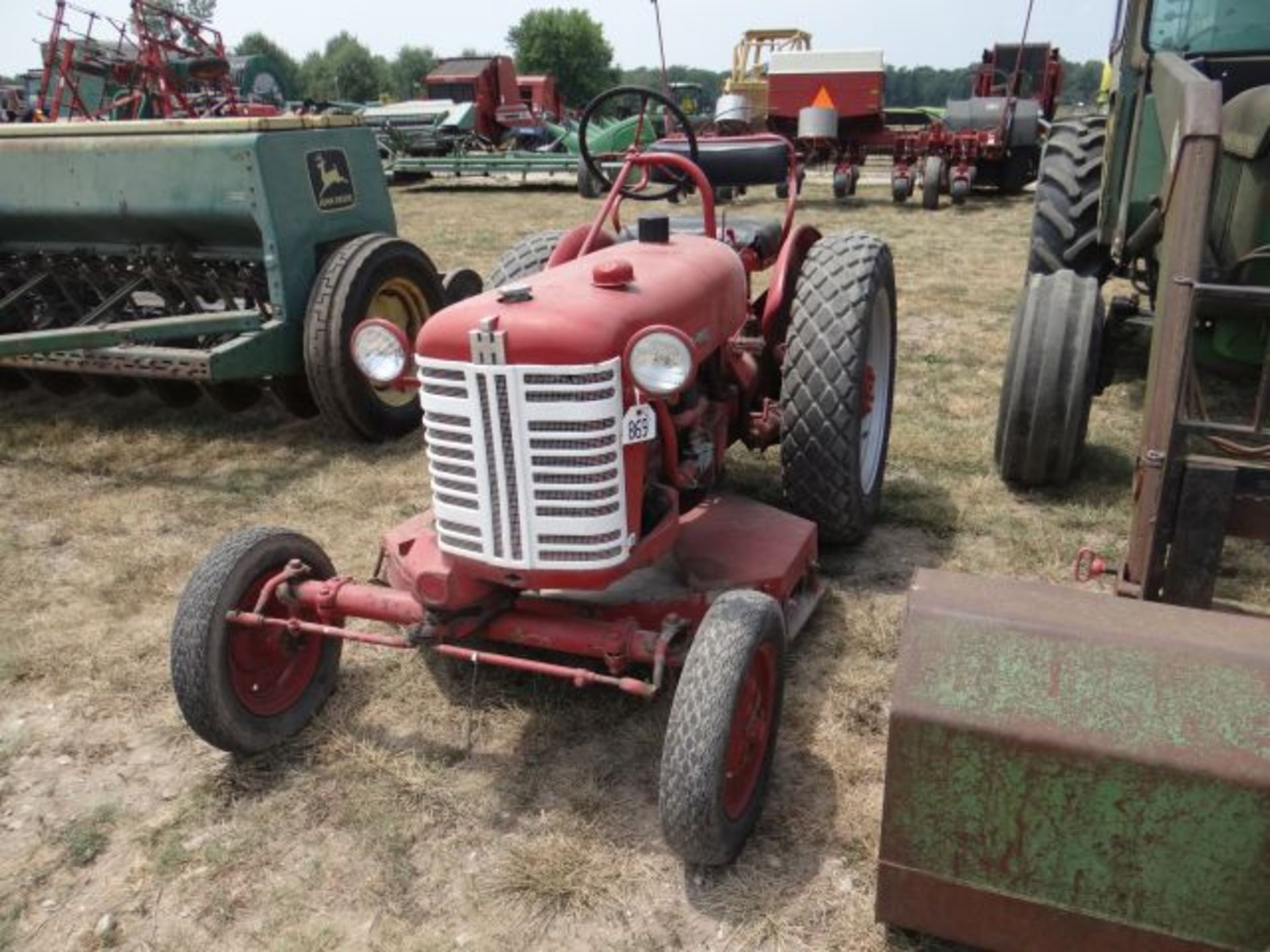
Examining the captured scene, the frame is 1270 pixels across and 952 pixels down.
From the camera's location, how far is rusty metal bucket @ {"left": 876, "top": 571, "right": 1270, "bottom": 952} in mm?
1634

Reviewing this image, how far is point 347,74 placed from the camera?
7438 centimetres

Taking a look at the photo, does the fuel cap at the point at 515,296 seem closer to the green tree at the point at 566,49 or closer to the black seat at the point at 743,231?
the black seat at the point at 743,231

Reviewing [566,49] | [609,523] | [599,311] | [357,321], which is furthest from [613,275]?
[566,49]

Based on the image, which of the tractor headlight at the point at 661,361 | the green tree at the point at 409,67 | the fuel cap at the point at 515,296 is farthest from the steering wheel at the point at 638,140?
the green tree at the point at 409,67

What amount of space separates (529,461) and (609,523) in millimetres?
234

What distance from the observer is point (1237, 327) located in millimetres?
4082

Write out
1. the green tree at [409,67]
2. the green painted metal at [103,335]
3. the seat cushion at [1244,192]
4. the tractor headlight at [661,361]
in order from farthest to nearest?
the green tree at [409,67]
the green painted metal at [103,335]
the seat cushion at [1244,192]
the tractor headlight at [661,361]

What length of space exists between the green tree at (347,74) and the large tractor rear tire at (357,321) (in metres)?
65.8

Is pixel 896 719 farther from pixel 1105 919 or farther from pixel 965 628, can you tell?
pixel 1105 919

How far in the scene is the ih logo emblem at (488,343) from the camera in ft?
7.39

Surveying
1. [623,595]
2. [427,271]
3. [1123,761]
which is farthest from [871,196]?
[1123,761]

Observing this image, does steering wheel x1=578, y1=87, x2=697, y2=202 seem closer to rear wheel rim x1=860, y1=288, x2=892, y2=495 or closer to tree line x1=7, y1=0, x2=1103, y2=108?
rear wheel rim x1=860, y1=288, x2=892, y2=495

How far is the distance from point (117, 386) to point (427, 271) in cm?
185

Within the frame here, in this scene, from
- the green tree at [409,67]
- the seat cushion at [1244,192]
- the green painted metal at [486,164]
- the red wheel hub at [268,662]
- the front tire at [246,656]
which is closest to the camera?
the front tire at [246,656]
